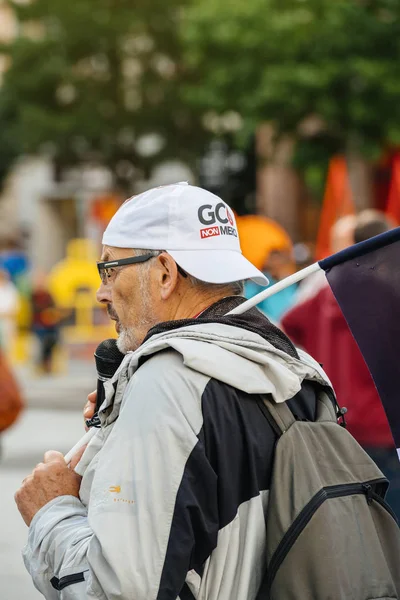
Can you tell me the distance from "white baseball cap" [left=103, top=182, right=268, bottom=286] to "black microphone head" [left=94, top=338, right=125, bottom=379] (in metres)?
0.32

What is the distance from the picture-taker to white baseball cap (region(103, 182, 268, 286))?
260 centimetres

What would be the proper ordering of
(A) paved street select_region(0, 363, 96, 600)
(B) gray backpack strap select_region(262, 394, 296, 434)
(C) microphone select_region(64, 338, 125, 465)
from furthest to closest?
(A) paved street select_region(0, 363, 96, 600)
(C) microphone select_region(64, 338, 125, 465)
(B) gray backpack strap select_region(262, 394, 296, 434)

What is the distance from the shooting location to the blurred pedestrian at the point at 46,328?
21.9 m

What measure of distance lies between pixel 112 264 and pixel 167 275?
0.42 feet

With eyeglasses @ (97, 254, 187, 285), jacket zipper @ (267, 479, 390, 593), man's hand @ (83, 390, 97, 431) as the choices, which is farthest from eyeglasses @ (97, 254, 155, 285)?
jacket zipper @ (267, 479, 390, 593)

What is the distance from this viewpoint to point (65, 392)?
61.0 feet

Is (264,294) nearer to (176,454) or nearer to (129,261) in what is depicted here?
(129,261)

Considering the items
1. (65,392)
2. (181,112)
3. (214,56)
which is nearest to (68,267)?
(214,56)

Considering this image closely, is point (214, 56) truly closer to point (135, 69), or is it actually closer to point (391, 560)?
point (135, 69)

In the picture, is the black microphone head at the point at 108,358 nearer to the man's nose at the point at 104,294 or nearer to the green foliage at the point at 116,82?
the man's nose at the point at 104,294

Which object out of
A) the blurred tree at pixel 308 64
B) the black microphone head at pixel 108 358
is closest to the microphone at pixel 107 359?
the black microphone head at pixel 108 358

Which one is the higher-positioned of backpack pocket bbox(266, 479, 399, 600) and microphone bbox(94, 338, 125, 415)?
microphone bbox(94, 338, 125, 415)

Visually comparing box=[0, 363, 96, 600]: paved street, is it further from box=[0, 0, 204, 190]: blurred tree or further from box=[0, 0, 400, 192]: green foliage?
box=[0, 0, 204, 190]: blurred tree

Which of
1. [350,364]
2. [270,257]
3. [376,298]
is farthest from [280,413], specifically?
[270,257]
